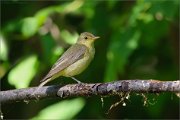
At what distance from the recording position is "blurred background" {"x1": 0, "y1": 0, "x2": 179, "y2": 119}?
5.46m

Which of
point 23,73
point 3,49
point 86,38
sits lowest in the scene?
point 23,73

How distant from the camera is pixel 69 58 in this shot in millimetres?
5020

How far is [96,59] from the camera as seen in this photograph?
6160mm

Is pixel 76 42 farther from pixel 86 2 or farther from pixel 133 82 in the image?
pixel 133 82

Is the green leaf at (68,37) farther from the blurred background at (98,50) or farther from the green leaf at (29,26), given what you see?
the green leaf at (29,26)

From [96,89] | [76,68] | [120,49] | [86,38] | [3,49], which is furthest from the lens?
[3,49]

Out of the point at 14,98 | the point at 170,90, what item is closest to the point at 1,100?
the point at 14,98

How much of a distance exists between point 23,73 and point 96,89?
216cm

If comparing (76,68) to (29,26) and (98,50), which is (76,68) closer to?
(29,26)

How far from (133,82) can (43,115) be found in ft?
9.19

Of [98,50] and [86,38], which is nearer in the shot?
[86,38]

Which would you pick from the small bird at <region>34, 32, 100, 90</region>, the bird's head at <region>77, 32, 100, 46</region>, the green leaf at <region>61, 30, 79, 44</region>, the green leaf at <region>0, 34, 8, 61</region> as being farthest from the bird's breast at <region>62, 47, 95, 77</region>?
the green leaf at <region>0, 34, 8, 61</region>

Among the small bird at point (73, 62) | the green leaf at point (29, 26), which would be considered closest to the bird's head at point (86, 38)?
the small bird at point (73, 62)

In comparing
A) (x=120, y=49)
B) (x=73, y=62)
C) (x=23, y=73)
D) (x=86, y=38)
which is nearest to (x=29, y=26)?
(x=23, y=73)
